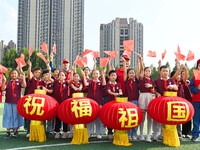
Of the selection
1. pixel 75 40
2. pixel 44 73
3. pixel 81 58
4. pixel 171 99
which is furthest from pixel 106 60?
pixel 75 40

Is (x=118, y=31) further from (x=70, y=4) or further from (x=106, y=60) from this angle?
(x=106, y=60)

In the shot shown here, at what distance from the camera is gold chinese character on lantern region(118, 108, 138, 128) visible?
5.40 meters

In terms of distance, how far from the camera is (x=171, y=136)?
5.70 meters

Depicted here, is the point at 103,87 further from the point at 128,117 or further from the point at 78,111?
the point at 128,117

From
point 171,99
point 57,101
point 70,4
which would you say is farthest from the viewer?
point 70,4

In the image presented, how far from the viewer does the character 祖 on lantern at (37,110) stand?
5695mm

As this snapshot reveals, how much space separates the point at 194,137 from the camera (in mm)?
6324

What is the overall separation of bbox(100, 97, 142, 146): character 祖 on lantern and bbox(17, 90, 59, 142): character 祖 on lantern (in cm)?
101

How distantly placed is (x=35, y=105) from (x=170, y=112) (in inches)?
97.9

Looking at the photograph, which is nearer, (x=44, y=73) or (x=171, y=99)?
(x=171, y=99)

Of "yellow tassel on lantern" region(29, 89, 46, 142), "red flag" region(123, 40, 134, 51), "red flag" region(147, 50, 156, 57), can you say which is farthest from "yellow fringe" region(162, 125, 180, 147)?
"yellow tassel on lantern" region(29, 89, 46, 142)

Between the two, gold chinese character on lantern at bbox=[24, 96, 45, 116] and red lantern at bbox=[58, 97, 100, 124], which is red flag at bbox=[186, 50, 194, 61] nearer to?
red lantern at bbox=[58, 97, 100, 124]

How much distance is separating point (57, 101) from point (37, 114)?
2.74ft

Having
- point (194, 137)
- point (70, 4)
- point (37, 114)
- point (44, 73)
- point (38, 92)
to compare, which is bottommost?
point (194, 137)
